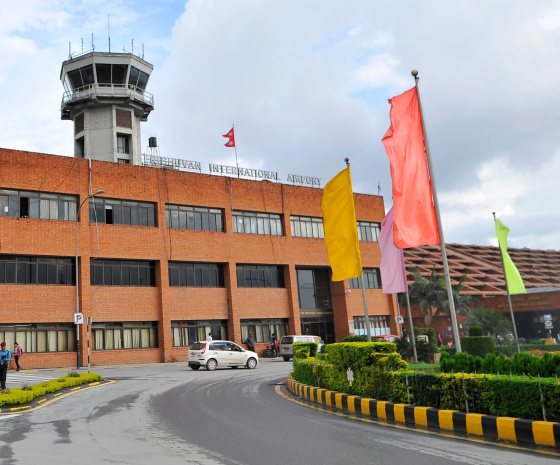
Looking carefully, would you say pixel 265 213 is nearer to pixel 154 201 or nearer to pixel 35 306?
pixel 154 201

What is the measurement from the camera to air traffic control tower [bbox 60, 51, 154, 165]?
5078 centimetres

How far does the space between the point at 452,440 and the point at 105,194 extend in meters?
32.7

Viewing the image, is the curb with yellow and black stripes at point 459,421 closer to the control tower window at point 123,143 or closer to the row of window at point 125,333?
the row of window at point 125,333

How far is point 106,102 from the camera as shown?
5175 cm

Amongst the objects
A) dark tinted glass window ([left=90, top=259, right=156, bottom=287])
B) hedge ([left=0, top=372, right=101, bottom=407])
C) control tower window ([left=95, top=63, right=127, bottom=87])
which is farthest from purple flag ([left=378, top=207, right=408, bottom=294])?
control tower window ([left=95, top=63, right=127, bottom=87])

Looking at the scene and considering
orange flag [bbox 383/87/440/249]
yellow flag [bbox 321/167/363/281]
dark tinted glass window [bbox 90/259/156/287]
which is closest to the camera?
orange flag [bbox 383/87/440/249]

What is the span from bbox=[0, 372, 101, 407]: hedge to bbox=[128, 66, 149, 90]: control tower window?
3722cm

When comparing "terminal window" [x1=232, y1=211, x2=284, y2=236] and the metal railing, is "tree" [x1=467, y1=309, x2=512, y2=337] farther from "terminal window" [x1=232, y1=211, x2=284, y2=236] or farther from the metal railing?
the metal railing

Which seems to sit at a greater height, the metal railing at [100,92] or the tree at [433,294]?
the metal railing at [100,92]

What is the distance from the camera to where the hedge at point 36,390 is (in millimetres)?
13883

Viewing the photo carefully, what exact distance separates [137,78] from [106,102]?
402 centimetres

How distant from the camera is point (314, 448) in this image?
7.73 m

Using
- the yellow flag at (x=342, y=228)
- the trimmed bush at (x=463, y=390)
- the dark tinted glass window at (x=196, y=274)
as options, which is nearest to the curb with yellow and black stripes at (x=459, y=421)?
the trimmed bush at (x=463, y=390)

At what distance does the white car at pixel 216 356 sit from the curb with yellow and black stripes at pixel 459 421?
667 inches
